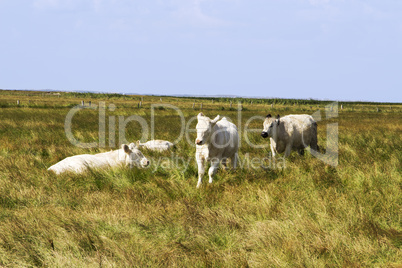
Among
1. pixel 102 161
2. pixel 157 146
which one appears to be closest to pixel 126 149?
pixel 102 161

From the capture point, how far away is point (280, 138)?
1077 cm

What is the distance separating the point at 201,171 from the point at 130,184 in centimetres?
135

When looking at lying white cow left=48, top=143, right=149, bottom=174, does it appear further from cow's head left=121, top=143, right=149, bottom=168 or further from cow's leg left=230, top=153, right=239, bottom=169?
cow's leg left=230, top=153, right=239, bottom=169

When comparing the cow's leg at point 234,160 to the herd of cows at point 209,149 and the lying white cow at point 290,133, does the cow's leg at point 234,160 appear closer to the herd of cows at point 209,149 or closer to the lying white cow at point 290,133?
the herd of cows at point 209,149

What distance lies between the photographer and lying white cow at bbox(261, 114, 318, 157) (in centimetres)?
1047

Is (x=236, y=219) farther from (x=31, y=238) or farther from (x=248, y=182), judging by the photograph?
(x=31, y=238)

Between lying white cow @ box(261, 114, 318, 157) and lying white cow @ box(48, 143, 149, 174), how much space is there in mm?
3420

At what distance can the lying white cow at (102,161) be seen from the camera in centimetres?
787

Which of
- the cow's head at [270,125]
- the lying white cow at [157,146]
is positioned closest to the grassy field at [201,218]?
the cow's head at [270,125]

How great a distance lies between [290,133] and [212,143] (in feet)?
12.3

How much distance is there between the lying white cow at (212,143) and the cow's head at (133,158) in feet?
4.26

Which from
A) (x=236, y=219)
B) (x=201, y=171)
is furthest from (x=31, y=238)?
(x=201, y=171)

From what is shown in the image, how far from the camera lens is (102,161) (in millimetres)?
8500

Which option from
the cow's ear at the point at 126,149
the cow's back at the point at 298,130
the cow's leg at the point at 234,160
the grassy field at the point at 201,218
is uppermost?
the cow's back at the point at 298,130
